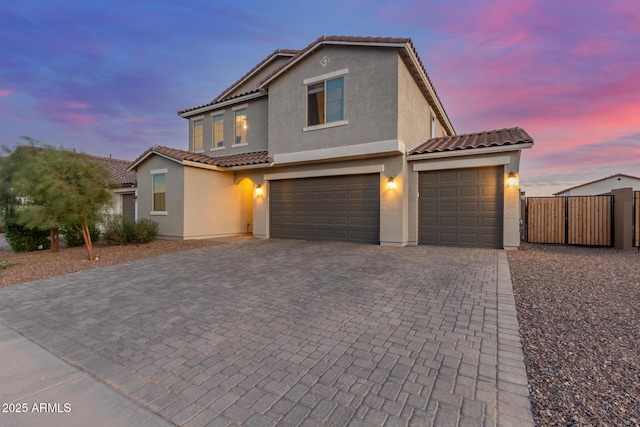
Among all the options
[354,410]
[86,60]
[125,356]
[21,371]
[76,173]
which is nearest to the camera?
[354,410]

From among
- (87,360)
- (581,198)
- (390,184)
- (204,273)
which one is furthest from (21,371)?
(581,198)

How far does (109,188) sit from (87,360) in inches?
349

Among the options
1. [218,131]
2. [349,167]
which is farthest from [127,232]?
[349,167]

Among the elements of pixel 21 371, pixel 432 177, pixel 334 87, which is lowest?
pixel 21 371

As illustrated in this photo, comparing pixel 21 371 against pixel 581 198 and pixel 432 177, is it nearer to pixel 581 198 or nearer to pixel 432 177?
pixel 432 177

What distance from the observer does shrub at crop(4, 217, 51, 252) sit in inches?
424

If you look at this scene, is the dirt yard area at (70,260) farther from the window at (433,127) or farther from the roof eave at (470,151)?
the window at (433,127)

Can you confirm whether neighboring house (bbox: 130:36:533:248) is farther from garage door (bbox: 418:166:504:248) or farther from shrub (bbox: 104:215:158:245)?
shrub (bbox: 104:215:158:245)

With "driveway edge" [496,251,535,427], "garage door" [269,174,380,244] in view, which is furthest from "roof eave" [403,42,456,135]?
"driveway edge" [496,251,535,427]

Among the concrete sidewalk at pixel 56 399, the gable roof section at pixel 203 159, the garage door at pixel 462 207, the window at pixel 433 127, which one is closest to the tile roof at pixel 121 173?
the gable roof section at pixel 203 159

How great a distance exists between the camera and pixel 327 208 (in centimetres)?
1203

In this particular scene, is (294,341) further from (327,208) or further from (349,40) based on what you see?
(349,40)

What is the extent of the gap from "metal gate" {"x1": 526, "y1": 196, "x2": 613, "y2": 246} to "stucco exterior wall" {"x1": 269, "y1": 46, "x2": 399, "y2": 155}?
7391 mm

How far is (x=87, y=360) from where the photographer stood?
2.97m
